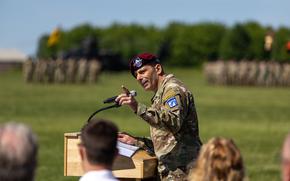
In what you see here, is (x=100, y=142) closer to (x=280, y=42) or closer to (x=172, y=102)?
(x=172, y=102)

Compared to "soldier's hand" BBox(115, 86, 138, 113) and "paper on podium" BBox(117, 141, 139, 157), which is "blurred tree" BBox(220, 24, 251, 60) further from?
"soldier's hand" BBox(115, 86, 138, 113)

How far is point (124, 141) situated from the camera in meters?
7.81

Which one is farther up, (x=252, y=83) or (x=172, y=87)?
(x=172, y=87)

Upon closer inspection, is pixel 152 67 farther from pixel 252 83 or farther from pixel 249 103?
pixel 252 83

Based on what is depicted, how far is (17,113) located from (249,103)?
1165 cm

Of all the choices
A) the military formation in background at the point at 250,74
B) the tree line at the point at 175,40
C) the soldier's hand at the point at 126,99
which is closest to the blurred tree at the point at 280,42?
the tree line at the point at 175,40

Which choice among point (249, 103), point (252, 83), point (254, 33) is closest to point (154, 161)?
point (249, 103)

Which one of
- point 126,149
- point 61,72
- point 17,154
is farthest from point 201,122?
point 61,72

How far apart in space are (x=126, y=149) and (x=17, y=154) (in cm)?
278

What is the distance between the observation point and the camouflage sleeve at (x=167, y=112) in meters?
7.66

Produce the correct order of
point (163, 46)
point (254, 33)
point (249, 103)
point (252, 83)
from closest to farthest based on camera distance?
1. point (249, 103)
2. point (252, 83)
3. point (163, 46)
4. point (254, 33)

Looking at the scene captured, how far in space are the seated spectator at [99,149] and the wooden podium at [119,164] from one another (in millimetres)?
1795

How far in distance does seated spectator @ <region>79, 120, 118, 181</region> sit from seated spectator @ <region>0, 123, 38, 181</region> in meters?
0.62

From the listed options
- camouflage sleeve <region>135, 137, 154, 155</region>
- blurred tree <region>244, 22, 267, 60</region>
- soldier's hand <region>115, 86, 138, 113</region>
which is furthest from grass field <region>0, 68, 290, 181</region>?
blurred tree <region>244, 22, 267, 60</region>
